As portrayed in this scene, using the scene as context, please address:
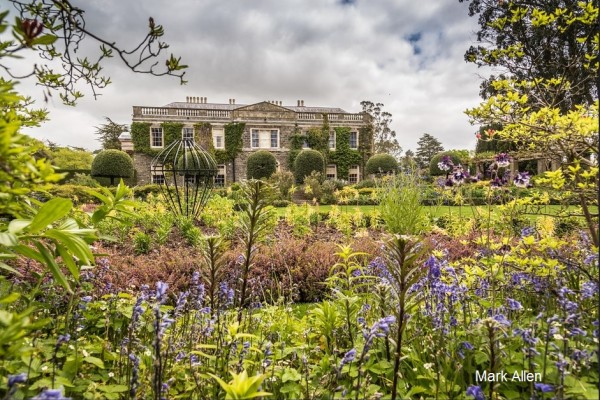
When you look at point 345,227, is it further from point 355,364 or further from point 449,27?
point 355,364

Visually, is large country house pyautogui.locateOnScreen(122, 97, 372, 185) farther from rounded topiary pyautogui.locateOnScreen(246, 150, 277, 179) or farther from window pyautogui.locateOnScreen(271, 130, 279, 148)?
rounded topiary pyautogui.locateOnScreen(246, 150, 277, 179)

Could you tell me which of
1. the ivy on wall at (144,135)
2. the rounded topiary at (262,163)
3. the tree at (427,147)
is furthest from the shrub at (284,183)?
the tree at (427,147)

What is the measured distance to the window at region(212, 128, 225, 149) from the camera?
98.2ft

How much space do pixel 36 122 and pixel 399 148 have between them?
53536mm

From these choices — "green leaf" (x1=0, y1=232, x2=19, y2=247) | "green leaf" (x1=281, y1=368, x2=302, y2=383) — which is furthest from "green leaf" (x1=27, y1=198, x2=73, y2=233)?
"green leaf" (x1=281, y1=368, x2=302, y2=383)

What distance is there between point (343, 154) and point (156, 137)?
14998 millimetres

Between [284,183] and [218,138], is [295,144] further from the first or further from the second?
[284,183]

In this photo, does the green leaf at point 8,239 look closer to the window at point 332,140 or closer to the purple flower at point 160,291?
the purple flower at point 160,291

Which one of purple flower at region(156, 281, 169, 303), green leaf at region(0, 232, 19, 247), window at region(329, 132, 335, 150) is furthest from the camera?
window at region(329, 132, 335, 150)

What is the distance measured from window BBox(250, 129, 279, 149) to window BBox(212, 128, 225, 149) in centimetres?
246

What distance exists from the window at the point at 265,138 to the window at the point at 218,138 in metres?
2.46

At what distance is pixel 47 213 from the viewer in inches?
44.6

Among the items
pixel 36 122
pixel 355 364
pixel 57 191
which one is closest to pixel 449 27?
pixel 355 364

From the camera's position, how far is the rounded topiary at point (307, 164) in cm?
2670
